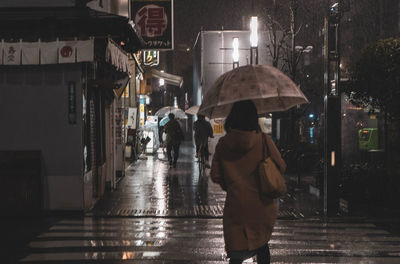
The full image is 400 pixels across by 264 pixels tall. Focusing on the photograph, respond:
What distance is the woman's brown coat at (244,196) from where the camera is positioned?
15.5ft

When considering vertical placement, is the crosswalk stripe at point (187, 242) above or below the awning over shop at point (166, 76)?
below

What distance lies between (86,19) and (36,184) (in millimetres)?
3581

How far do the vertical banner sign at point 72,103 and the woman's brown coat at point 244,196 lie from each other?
7041 millimetres

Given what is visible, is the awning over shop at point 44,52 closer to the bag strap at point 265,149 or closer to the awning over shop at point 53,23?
the awning over shop at point 53,23

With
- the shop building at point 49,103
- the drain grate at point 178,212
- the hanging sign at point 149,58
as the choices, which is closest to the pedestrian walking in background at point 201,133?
the drain grate at point 178,212

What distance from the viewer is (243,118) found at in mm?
4773

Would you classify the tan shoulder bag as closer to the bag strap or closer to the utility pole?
the bag strap

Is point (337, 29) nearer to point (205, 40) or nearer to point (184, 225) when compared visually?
point (184, 225)

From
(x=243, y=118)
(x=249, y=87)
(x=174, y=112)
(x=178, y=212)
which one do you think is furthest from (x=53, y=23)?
(x=174, y=112)

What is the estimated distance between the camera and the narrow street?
300 inches

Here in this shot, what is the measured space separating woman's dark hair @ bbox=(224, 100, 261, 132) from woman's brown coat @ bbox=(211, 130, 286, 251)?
0.21 feet

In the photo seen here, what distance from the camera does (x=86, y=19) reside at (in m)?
11.1

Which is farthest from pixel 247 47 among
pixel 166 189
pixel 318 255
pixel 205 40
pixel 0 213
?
pixel 318 255

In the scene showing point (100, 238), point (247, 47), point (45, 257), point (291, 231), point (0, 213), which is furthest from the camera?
point (247, 47)
